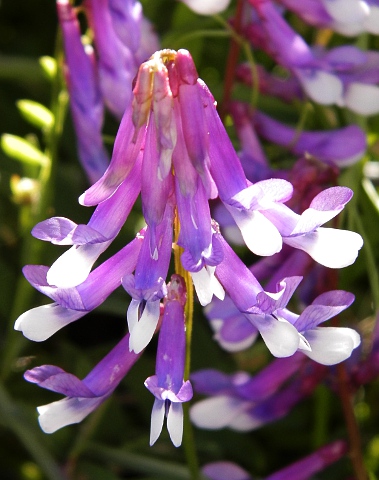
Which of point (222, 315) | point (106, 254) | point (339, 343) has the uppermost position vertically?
point (339, 343)

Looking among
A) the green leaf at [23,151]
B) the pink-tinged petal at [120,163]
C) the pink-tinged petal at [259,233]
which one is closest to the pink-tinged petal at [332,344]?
the pink-tinged petal at [259,233]

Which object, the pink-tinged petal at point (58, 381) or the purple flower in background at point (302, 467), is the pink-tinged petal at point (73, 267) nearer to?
the pink-tinged petal at point (58, 381)

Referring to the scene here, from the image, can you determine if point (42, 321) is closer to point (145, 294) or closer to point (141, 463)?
point (145, 294)

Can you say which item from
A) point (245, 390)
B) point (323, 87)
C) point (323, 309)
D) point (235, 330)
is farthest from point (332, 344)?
point (323, 87)

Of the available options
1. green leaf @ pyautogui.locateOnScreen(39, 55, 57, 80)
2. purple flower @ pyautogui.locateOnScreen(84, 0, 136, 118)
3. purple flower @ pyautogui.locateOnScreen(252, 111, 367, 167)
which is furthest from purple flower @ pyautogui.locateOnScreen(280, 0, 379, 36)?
green leaf @ pyautogui.locateOnScreen(39, 55, 57, 80)

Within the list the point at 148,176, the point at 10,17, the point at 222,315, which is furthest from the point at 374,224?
the point at 10,17

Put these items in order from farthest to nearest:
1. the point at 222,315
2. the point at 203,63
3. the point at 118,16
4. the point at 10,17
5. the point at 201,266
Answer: the point at 10,17 < the point at 203,63 < the point at 118,16 < the point at 222,315 < the point at 201,266

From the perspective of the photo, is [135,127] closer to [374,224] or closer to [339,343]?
[339,343]
